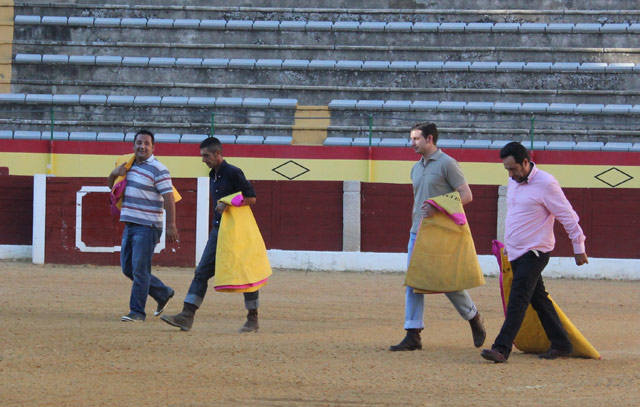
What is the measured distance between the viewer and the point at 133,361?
5762 mm

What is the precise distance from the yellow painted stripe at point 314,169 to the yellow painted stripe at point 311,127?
104 centimetres

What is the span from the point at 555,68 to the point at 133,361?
1351 cm

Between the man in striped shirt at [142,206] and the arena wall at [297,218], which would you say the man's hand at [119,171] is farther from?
the arena wall at [297,218]

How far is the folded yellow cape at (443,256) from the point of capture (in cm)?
623

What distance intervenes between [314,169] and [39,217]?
5.03 metres

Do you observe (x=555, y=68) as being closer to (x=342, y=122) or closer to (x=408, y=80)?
(x=408, y=80)

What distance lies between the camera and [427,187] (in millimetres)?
6301

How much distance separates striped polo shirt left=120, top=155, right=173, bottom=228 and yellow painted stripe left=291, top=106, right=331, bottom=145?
962 cm

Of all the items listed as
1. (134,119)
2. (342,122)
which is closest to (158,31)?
(134,119)

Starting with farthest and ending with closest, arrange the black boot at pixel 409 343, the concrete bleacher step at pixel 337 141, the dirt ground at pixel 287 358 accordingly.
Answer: the concrete bleacher step at pixel 337 141
the black boot at pixel 409 343
the dirt ground at pixel 287 358

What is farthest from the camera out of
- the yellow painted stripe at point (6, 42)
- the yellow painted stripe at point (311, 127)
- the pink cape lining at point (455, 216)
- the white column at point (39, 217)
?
the yellow painted stripe at point (6, 42)

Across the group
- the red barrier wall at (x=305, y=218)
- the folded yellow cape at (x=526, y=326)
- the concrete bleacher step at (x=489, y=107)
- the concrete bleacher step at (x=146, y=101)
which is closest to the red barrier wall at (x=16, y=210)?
the red barrier wall at (x=305, y=218)

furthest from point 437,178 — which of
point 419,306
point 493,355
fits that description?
point 493,355

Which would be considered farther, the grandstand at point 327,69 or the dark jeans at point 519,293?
the grandstand at point 327,69
